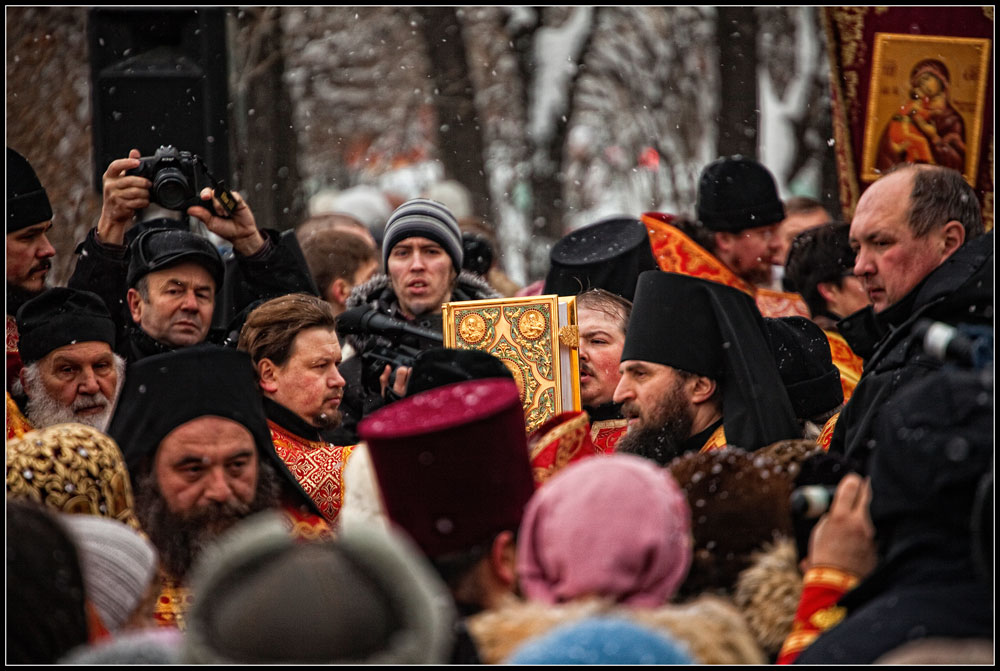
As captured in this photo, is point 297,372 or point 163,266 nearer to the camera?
point 297,372

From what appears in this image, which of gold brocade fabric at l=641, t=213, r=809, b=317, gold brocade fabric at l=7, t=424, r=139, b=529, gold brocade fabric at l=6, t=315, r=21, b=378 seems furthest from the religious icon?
gold brocade fabric at l=7, t=424, r=139, b=529

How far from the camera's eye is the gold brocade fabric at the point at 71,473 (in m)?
3.90

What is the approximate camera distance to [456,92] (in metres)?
17.1

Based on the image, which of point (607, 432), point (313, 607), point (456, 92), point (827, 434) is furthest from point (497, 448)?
point (456, 92)

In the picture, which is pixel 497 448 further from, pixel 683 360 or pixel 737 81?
pixel 737 81

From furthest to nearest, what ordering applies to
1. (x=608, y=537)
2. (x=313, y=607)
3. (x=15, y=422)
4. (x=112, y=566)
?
(x=15, y=422) < (x=112, y=566) < (x=608, y=537) < (x=313, y=607)

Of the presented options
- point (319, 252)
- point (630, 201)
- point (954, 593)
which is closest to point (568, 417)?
point (954, 593)

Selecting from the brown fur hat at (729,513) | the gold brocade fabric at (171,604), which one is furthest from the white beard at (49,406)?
the brown fur hat at (729,513)

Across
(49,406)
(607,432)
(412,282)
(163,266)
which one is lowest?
(607,432)

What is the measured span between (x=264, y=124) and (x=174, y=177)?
330 inches

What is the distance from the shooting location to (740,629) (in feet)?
10.5

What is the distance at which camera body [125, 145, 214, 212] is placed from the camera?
235 inches

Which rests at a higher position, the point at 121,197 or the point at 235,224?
the point at 121,197

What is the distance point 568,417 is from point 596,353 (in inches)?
52.3
